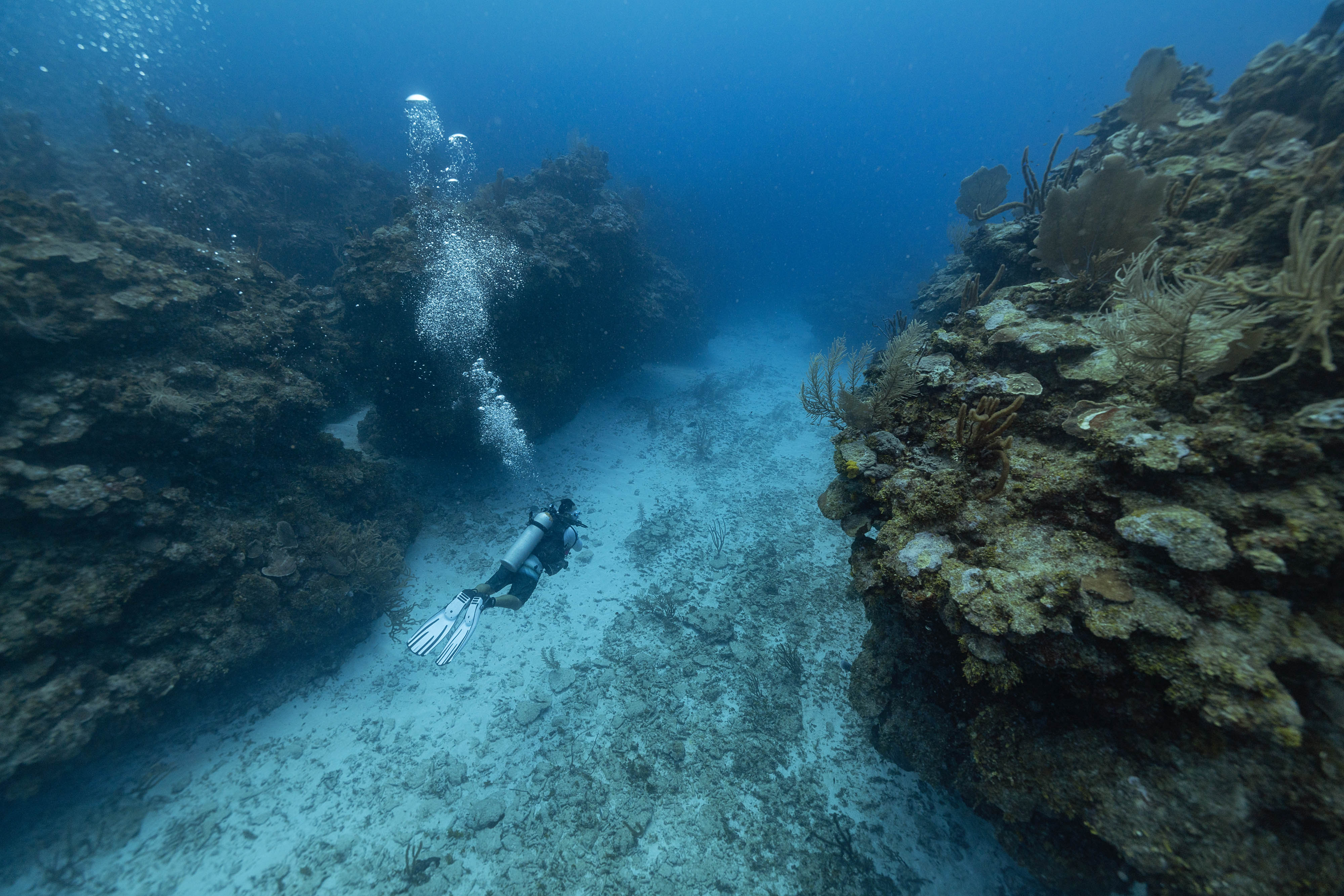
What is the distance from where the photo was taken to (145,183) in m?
12.0

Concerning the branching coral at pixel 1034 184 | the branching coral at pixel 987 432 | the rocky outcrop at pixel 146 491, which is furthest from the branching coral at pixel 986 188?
the rocky outcrop at pixel 146 491

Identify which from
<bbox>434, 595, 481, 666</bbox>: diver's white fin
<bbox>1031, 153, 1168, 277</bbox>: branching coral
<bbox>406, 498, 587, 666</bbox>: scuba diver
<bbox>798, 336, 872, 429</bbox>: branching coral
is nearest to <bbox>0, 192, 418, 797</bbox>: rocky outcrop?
<bbox>406, 498, 587, 666</bbox>: scuba diver

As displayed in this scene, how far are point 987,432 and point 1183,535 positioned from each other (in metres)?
1.20

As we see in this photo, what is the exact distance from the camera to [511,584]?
5.82m

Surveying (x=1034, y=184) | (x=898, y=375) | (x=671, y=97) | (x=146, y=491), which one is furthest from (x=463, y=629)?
(x=671, y=97)

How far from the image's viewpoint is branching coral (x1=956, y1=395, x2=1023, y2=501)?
2.99m

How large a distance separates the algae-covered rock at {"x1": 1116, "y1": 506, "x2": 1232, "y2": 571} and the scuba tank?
5.53 metres

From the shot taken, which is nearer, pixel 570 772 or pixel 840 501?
pixel 840 501

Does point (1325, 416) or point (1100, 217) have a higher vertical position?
point (1100, 217)

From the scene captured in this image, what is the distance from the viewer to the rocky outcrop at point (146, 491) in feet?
14.2

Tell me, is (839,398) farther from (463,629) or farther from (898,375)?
(463,629)

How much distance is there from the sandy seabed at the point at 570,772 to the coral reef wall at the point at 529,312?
292 centimetres

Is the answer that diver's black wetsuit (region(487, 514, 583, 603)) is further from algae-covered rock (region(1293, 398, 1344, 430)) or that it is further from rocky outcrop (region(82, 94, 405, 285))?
rocky outcrop (region(82, 94, 405, 285))

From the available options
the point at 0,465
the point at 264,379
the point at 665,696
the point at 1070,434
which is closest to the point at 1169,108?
the point at 1070,434
